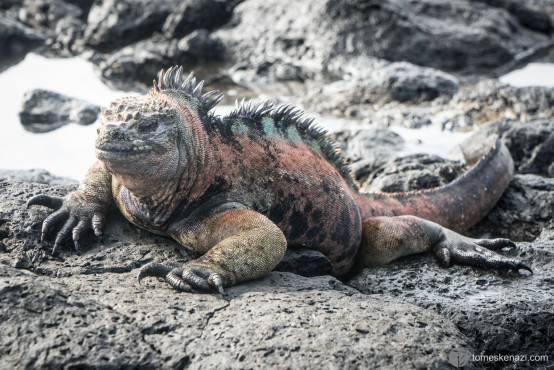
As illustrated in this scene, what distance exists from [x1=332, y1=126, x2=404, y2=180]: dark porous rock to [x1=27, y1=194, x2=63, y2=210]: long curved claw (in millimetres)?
2699

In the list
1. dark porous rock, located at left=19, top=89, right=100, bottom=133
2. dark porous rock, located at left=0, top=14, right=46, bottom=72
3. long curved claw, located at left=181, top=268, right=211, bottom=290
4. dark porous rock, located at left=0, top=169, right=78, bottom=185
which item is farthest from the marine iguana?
dark porous rock, located at left=0, top=14, right=46, bottom=72

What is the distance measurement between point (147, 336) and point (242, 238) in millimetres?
720

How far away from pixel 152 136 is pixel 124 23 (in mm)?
8281

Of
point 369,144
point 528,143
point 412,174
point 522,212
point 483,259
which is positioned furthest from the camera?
point 369,144

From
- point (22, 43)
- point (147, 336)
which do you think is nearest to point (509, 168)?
point (147, 336)

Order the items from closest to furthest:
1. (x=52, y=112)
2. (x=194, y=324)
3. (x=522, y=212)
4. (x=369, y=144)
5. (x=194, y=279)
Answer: (x=194, y=324)
(x=194, y=279)
(x=522, y=212)
(x=369, y=144)
(x=52, y=112)

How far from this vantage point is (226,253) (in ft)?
8.84

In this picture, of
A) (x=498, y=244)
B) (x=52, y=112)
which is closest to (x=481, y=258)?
(x=498, y=244)

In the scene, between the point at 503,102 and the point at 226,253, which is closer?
the point at 226,253

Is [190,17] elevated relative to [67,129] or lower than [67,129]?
elevated

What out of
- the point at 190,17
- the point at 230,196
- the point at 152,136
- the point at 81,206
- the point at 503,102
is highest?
the point at 190,17

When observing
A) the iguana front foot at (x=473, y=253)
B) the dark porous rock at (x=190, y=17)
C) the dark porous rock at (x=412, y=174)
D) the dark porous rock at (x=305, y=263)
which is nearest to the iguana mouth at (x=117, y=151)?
the dark porous rock at (x=305, y=263)

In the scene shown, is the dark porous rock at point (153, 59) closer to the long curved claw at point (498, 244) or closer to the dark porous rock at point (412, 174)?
the dark porous rock at point (412, 174)

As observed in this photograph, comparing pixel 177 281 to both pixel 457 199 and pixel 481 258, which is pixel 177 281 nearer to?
pixel 481 258
